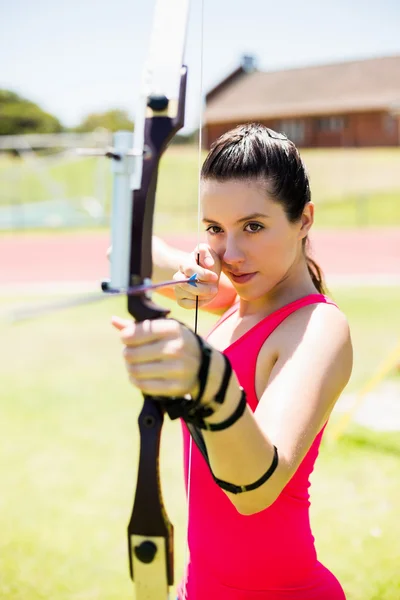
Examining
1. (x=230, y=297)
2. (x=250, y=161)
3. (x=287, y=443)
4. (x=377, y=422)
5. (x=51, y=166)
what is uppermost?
(x=51, y=166)

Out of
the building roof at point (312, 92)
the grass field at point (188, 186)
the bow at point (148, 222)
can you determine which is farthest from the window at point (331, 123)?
the bow at point (148, 222)

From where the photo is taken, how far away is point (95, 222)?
2597cm

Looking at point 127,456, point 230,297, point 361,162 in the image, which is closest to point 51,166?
point 361,162

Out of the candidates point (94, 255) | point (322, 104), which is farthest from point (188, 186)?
point (322, 104)

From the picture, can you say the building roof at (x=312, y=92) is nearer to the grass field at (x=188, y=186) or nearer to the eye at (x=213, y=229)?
the grass field at (x=188, y=186)

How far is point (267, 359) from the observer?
1593mm

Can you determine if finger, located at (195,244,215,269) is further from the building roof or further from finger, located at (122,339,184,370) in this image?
the building roof

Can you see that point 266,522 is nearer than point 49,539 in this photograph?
Yes

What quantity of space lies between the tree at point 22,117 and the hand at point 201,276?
56.1 meters

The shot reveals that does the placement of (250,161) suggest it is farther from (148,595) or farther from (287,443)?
(148,595)

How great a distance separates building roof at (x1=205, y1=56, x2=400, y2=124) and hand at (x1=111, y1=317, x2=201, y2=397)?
46687 millimetres

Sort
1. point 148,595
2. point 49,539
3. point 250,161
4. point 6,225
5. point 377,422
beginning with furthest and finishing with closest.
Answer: point 6,225 < point 377,422 < point 49,539 < point 250,161 < point 148,595

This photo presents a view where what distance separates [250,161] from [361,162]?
124 feet

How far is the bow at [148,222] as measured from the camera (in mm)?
1092
